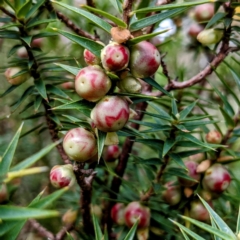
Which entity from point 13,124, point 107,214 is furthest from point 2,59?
point 107,214

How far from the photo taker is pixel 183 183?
72cm

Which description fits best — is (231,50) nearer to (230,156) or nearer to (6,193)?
(230,156)

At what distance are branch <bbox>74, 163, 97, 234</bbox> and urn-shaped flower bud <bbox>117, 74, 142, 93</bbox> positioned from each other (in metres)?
0.13

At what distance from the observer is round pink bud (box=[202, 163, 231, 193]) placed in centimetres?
69

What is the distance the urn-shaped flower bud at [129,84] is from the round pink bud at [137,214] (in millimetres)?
267

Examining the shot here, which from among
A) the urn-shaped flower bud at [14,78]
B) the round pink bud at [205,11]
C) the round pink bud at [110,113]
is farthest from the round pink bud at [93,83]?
the round pink bud at [205,11]

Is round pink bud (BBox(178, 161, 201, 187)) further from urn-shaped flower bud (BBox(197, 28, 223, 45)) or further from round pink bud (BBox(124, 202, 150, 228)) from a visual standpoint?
urn-shaped flower bud (BBox(197, 28, 223, 45))

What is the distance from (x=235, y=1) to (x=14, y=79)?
39 centimetres

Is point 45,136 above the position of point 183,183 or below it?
below

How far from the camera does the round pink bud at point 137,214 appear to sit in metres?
0.71

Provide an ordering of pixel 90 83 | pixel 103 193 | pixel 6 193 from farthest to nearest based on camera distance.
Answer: pixel 103 193 → pixel 6 193 → pixel 90 83

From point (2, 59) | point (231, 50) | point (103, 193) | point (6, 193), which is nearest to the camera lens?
point (6, 193)

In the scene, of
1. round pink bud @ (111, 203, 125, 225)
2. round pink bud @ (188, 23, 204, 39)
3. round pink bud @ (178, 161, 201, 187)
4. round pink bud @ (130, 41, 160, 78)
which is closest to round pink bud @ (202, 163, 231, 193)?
round pink bud @ (178, 161, 201, 187)

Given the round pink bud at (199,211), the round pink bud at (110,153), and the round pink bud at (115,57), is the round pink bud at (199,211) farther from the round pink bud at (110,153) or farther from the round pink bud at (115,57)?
the round pink bud at (115,57)
